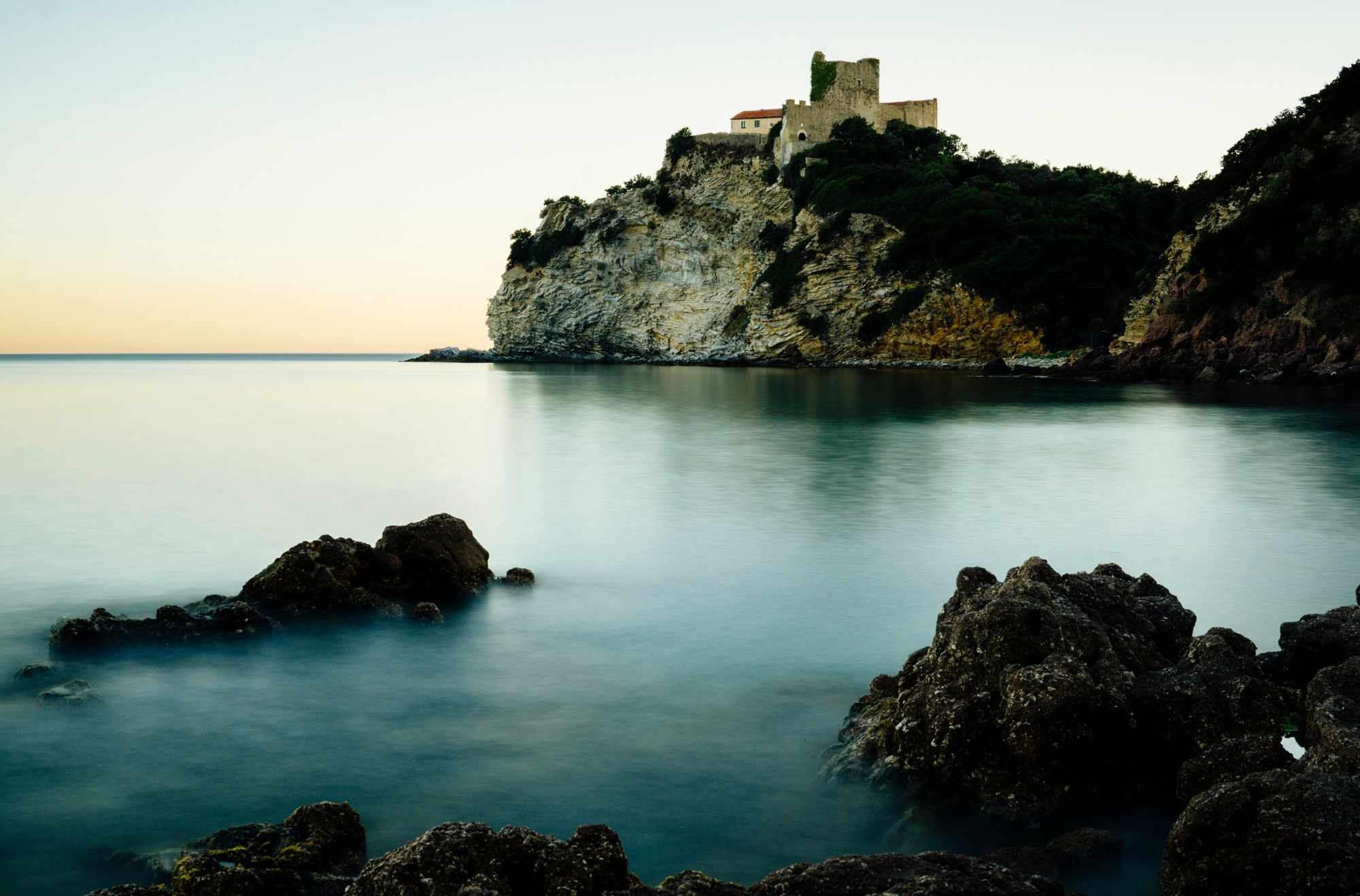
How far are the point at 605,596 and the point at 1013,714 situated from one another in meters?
5.53

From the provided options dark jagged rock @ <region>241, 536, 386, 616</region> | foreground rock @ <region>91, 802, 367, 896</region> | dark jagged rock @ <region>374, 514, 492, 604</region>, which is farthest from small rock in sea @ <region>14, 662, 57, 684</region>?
foreground rock @ <region>91, 802, 367, 896</region>

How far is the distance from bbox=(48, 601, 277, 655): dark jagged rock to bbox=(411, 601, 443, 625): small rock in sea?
118cm

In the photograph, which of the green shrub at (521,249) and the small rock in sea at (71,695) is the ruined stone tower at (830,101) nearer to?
the green shrub at (521,249)

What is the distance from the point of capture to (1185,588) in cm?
1034

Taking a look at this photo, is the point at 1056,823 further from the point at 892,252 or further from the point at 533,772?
the point at 892,252

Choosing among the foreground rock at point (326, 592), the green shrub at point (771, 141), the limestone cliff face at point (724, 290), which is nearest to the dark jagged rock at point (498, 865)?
the foreground rock at point (326, 592)

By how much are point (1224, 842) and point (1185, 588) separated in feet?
23.2

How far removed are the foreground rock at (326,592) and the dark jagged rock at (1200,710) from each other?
230 inches

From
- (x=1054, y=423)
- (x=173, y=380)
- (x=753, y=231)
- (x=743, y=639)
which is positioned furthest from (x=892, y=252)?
(x=743, y=639)

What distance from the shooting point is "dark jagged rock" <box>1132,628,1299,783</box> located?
536cm

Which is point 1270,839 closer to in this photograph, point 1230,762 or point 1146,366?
point 1230,762

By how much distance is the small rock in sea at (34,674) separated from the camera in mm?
7402

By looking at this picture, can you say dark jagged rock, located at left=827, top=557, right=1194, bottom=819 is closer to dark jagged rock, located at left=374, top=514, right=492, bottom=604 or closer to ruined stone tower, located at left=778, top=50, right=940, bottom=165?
dark jagged rock, located at left=374, top=514, right=492, bottom=604

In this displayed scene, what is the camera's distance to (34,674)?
744 cm
